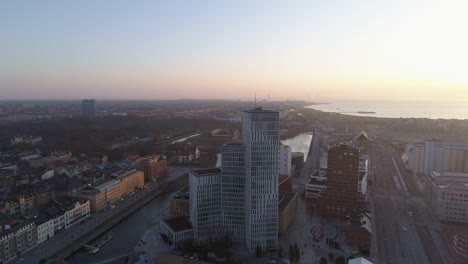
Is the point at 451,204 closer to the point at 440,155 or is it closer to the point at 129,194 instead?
the point at 440,155

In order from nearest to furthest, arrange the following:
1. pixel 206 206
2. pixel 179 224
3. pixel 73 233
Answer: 1. pixel 206 206
2. pixel 179 224
3. pixel 73 233

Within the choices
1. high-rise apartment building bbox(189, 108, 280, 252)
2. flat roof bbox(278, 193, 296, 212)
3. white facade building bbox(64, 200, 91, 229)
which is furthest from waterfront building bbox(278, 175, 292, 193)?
white facade building bbox(64, 200, 91, 229)

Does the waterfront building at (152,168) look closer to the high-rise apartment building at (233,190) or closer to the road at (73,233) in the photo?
the road at (73,233)

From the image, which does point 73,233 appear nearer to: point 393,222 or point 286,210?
point 286,210

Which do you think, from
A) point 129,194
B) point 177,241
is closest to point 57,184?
point 129,194

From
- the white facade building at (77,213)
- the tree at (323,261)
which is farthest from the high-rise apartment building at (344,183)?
the white facade building at (77,213)

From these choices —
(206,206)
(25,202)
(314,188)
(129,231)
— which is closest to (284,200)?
(206,206)
